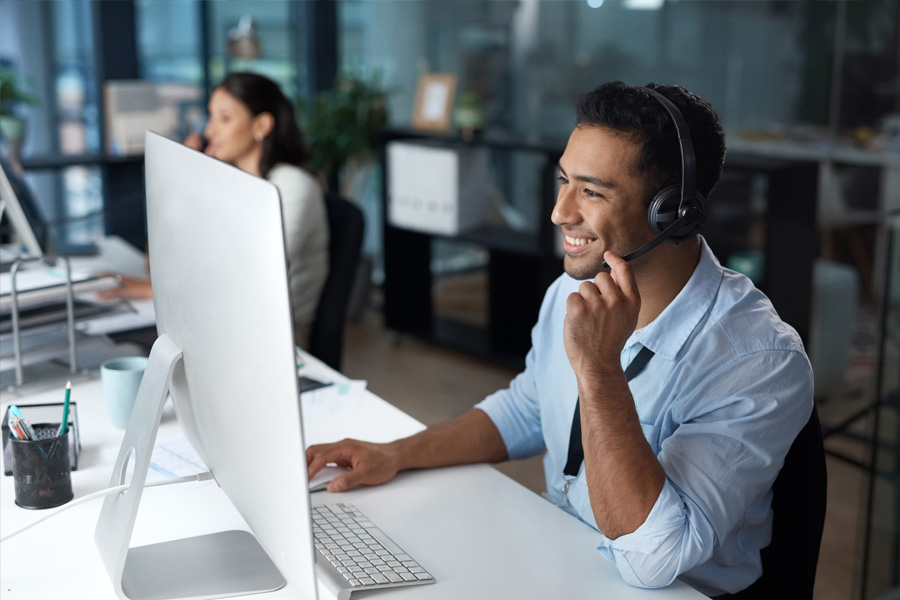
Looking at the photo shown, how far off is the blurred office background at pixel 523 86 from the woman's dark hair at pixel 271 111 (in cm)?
122

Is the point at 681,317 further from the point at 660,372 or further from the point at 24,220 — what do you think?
the point at 24,220

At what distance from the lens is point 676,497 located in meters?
1.16

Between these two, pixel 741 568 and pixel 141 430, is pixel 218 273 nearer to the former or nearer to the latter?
pixel 141 430

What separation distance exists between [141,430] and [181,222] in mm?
269

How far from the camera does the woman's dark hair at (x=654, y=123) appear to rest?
1265 mm

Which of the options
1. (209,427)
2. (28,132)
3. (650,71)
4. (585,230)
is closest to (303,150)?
(585,230)

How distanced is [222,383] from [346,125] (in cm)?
390

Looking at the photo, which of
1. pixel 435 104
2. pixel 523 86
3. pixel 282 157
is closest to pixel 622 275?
pixel 282 157

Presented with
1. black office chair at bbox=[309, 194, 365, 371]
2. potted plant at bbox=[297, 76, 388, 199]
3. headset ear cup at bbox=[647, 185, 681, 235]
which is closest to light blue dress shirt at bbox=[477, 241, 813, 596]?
headset ear cup at bbox=[647, 185, 681, 235]

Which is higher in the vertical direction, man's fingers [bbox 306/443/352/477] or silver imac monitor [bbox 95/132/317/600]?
silver imac monitor [bbox 95/132/317/600]

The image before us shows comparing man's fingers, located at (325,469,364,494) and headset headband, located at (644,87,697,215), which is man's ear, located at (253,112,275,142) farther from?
headset headband, located at (644,87,697,215)

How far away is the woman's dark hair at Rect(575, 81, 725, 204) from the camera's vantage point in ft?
4.15

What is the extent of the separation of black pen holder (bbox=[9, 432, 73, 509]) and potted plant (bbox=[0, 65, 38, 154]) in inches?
119

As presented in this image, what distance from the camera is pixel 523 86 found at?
5016mm
